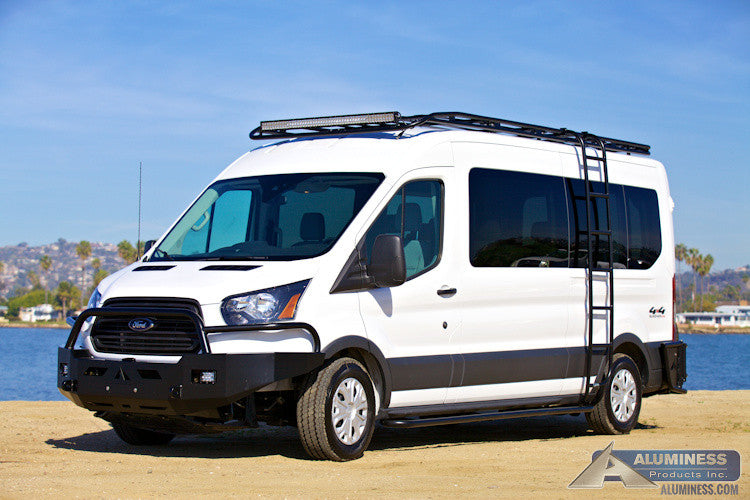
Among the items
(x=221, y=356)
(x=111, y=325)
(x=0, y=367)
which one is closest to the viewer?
(x=221, y=356)

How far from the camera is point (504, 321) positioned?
427 inches

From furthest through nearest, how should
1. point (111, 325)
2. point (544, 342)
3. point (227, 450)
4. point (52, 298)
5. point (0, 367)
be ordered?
point (52, 298)
point (0, 367)
point (544, 342)
point (227, 450)
point (111, 325)

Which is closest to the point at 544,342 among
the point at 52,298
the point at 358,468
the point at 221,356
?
the point at 358,468

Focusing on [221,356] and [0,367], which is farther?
[0,367]

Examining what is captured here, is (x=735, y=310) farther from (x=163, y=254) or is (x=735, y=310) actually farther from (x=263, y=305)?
(x=263, y=305)

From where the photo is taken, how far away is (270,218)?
10172 millimetres

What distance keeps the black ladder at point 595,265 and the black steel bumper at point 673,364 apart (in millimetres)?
1076

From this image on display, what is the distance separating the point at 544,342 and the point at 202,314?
403cm

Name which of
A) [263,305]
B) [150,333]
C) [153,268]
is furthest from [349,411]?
[153,268]

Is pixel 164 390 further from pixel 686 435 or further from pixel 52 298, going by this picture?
pixel 52 298

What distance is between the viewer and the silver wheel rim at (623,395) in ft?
40.7

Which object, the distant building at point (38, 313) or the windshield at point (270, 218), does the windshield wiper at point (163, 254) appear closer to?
the windshield at point (270, 218)

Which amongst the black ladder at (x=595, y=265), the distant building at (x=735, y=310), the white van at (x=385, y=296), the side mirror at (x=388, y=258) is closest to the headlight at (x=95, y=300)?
the white van at (x=385, y=296)

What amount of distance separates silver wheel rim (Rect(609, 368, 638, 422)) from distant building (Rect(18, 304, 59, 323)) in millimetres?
171024
